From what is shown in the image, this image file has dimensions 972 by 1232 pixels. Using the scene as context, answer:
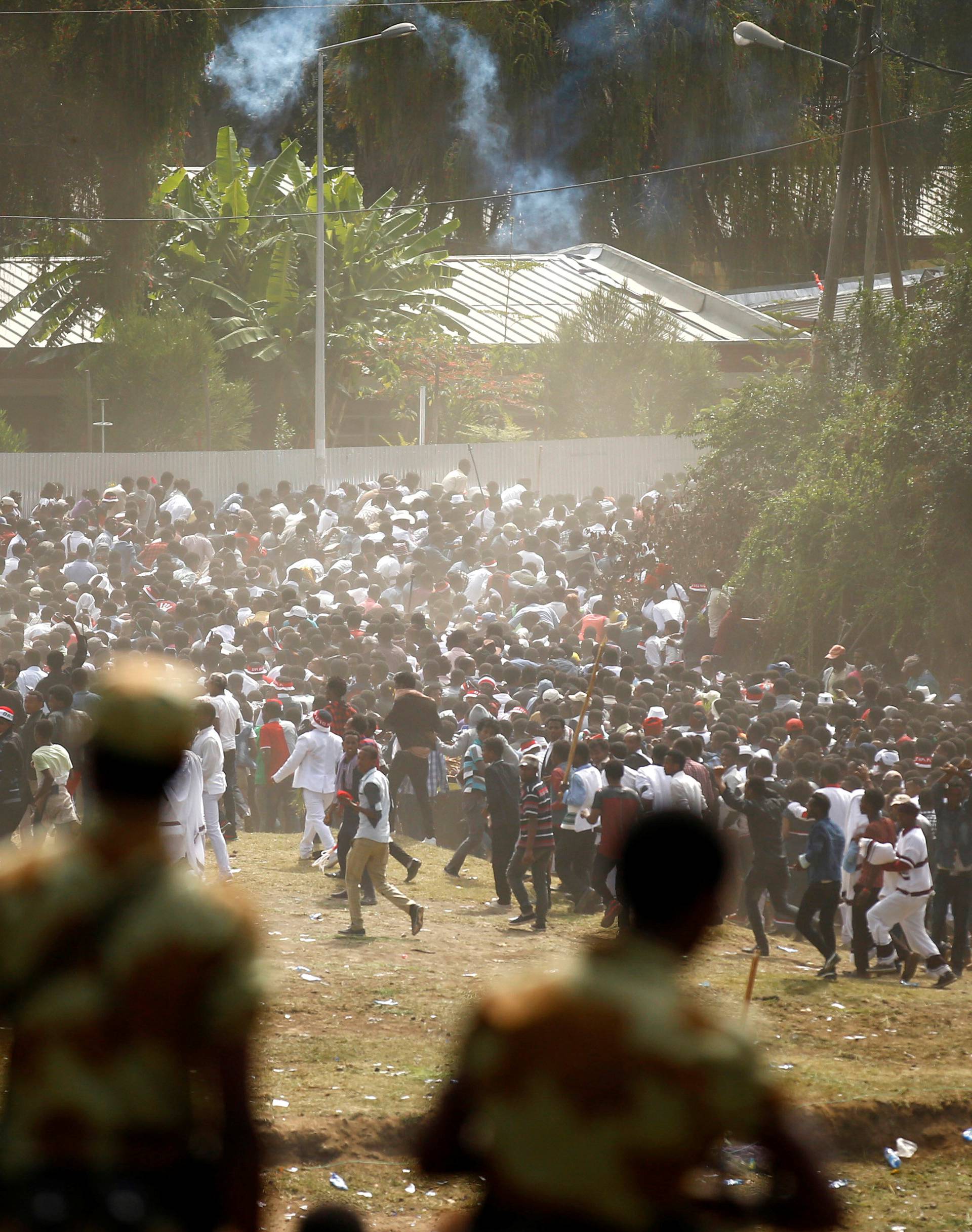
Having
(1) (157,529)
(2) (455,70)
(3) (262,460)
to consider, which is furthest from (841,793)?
(2) (455,70)

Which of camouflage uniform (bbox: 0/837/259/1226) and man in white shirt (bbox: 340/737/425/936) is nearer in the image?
camouflage uniform (bbox: 0/837/259/1226)

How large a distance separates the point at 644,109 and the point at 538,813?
37.2 meters

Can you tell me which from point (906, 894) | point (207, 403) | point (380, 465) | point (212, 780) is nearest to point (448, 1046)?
point (212, 780)

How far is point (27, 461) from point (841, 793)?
19.7 meters

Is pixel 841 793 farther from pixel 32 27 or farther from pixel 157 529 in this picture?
pixel 32 27

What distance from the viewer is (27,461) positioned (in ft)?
88.7

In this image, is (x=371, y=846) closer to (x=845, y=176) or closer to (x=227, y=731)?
(x=227, y=731)

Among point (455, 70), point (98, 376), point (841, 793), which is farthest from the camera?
point (455, 70)

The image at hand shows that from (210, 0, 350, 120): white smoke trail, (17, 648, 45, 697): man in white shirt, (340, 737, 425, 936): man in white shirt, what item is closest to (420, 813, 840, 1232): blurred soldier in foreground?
(340, 737, 425, 936): man in white shirt

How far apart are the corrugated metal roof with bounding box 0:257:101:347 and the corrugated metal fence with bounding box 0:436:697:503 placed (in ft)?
22.9

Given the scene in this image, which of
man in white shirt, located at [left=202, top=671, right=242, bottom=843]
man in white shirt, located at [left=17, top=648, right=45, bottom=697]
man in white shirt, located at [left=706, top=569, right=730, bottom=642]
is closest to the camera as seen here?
man in white shirt, located at [left=202, top=671, right=242, bottom=843]

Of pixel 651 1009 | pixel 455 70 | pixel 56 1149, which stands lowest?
pixel 56 1149

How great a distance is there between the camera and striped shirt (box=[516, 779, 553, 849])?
36.0 feet

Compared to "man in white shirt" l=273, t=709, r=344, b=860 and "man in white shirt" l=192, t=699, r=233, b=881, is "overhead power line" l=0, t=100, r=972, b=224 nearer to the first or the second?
"man in white shirt" l=273, t=709, r=344, b=860
